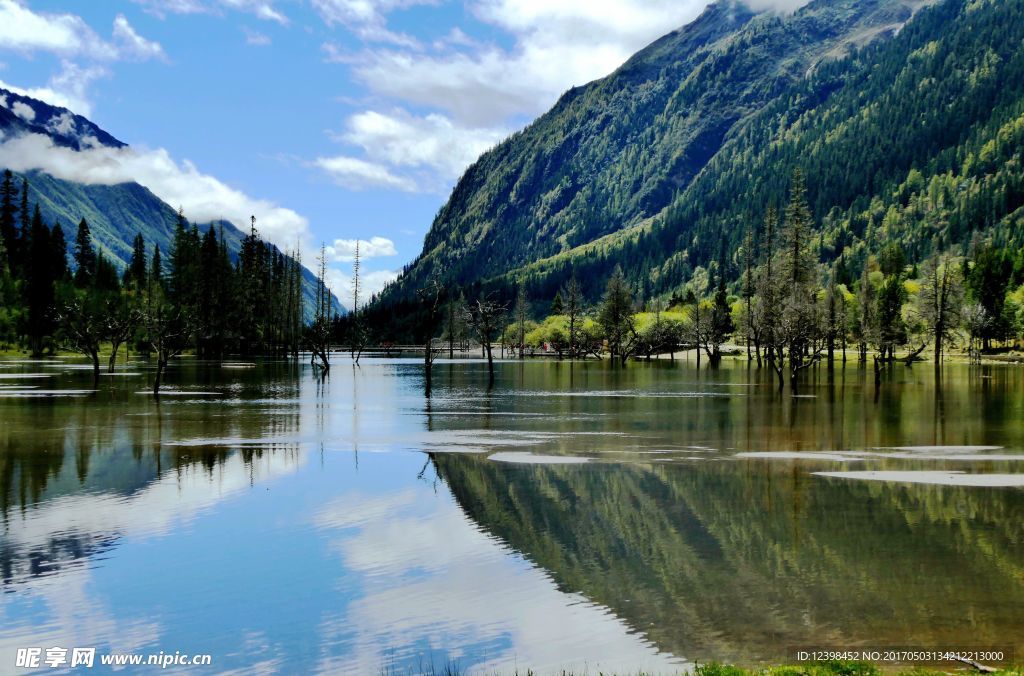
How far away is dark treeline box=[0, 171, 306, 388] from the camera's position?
14238 centimetres

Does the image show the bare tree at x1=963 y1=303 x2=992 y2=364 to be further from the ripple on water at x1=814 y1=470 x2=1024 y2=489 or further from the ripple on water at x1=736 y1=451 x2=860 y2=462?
the ripple on water at x1=814 y1=470 x2=1024 y2=489

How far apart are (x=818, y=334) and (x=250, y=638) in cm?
10086

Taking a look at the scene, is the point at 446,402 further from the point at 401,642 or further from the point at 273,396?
the point at 401,642

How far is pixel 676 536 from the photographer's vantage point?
21750 mm

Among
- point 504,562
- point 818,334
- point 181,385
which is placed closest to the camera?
point 504,562

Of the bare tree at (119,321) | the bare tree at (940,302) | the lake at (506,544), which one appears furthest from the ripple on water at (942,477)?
the bare tree at (940,302)

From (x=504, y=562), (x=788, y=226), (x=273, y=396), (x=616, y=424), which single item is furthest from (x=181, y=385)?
(x=788, y=226)

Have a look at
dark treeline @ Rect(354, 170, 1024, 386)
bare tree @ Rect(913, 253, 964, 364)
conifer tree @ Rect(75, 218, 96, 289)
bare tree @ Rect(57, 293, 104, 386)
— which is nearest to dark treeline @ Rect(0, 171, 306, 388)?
conifer tree @ Rect(75, 218, 96, 289)

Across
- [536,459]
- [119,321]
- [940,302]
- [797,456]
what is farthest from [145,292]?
[797,456]

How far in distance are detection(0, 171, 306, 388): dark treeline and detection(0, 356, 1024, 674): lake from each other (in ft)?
298

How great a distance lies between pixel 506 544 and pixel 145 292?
146m

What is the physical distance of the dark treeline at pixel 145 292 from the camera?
142 m

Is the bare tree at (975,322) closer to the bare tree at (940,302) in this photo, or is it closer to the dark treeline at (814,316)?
the dark treeline at (814,316)

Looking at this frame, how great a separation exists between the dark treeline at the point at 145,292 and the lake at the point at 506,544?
90888mm
